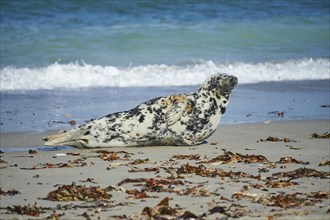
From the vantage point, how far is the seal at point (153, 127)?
336 inches

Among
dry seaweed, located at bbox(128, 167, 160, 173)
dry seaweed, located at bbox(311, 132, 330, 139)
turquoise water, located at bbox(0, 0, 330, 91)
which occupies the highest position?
turquoise water, located at bbox(0, 0, 330, 91)

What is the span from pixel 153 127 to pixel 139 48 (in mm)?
11864

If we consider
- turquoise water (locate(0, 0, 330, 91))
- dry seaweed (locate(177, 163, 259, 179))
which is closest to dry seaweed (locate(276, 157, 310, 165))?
dry seaweed (locate(177, 163, 259, 179))

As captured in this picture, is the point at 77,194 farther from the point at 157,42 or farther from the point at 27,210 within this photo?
the point at 157,42

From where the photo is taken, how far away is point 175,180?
6.47 m

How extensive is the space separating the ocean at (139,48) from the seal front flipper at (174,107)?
218 centimetres

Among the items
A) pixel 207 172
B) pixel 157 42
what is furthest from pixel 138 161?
pixel 157 42

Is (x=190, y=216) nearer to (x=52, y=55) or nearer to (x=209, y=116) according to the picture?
(x=209, y=116)

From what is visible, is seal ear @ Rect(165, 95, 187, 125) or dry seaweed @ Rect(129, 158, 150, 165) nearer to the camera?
dry seaweed @ Rect(129, 158, 150, 165)

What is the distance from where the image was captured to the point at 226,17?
26203 millimetres

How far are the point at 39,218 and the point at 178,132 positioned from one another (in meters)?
3.58

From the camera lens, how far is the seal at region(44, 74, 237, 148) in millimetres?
8539

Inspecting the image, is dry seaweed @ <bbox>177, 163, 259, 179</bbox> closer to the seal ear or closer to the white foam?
the seal ear

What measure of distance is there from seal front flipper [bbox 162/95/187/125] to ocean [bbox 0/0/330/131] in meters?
2.18
